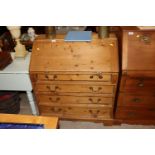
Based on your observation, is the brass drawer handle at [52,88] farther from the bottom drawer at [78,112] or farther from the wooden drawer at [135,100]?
the wooden drawer at [135,100]

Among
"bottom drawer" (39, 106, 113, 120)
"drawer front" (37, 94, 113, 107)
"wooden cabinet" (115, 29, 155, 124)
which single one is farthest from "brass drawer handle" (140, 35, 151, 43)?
"bottom drawer" (39, 106, 113, 120)

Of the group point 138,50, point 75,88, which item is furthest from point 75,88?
point 138,50

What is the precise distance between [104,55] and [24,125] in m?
1.02

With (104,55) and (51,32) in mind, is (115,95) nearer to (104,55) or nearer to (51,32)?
(104,55)

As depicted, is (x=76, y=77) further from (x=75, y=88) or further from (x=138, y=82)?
(x=138, y=82)

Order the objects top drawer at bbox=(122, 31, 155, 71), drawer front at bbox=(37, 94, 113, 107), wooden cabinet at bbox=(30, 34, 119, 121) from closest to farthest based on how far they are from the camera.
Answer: top drawer at bbox=(122, 31, 155, 71) < wooden cabinet at bbox=(30, 34, 119, 121) < drawer front at bbox=(37, 94, 113, 107)

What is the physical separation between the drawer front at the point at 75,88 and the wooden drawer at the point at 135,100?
0.50 feet

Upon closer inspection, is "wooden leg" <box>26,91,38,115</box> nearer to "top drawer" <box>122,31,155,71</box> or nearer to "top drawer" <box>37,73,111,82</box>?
"top drawer" <box>37,73,111,82</box>

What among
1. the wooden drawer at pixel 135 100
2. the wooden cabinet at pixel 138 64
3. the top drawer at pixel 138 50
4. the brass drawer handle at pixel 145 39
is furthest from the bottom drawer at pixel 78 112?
the brass drawer handle at pixel 145 39

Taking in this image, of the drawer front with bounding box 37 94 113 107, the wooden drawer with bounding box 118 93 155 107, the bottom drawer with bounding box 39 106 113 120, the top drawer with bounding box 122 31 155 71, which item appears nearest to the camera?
the top drawer with bounding box 122 31 155 71

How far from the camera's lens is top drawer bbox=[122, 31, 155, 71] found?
5.41 ft

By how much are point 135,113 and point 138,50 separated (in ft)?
2.65

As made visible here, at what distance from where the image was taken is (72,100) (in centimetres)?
207

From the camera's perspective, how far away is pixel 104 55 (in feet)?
5.88
